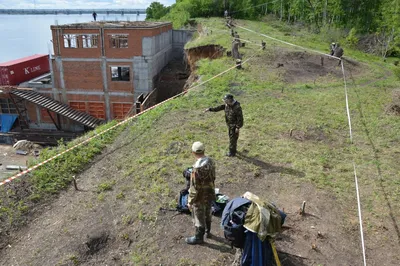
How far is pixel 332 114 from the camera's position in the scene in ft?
38.6

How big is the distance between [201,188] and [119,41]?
2234 centimetres

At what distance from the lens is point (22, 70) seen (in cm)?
2673

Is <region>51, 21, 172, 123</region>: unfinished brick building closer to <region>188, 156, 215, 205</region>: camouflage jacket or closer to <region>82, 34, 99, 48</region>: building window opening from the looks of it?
<region>82, 34, 99, 48</region>: building window opening

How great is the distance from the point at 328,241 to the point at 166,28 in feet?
92.6

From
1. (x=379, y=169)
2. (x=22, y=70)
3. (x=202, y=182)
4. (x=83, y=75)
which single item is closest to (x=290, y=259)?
(x=202, y=182)

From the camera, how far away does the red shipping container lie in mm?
25266

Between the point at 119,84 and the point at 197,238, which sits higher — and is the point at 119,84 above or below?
below

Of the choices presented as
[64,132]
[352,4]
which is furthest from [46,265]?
[352,4]

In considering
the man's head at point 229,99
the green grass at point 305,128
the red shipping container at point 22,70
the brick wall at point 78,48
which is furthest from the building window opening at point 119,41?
the man's head at point 229,99

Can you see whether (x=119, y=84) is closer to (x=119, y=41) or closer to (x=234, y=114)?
(x=119, y=41)

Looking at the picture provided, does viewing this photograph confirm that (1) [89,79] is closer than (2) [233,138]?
No

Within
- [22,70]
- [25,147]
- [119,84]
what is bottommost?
[25,147]

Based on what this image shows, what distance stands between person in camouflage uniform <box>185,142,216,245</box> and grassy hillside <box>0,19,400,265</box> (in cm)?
55

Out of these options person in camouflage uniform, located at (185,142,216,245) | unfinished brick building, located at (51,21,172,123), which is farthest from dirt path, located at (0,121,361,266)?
unfinished brick building, located at (51,21,172,123)
